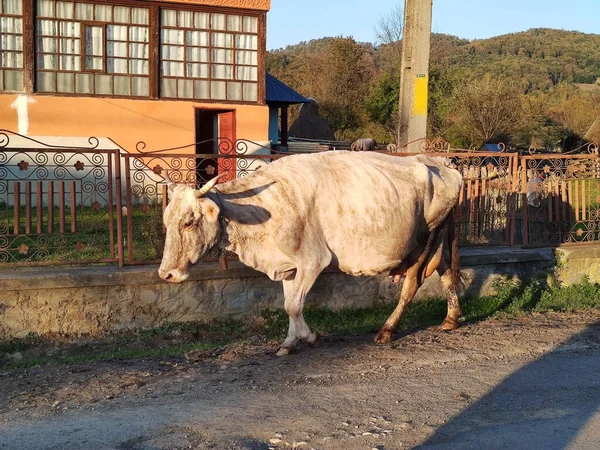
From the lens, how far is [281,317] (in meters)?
7.91

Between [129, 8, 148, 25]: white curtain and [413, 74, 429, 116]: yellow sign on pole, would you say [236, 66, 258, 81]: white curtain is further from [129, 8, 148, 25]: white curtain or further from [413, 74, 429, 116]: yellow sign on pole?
[413, 74, 429, 116]: yellow sign on pole

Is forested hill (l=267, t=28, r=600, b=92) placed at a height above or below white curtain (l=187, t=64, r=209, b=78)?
above

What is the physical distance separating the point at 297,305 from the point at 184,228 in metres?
1.28

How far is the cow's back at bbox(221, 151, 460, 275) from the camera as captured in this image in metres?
6.46

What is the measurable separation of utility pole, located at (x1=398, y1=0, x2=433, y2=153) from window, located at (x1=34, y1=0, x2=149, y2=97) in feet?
28.8

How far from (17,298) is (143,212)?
72.5 inches

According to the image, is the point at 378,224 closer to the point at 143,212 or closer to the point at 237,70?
the point at 143,212

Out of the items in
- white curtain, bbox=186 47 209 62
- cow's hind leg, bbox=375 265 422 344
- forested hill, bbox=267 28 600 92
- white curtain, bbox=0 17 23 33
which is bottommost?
cow's hind leg, bbox=375 265 422 344

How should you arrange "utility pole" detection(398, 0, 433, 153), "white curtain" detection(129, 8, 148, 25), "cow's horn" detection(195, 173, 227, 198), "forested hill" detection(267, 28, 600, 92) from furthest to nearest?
"forested hill" detection(267, 28, 600, 92) < "white curtain" detection(129, 8, 148, 25) < "utility pole" detection(398, 0, 433, 153) < "cow's horn" detection(195, 173, 227, 198)

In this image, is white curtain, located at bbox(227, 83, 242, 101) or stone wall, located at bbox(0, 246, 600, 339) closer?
stone wall, located at bbox(0, 246, 600, 339)

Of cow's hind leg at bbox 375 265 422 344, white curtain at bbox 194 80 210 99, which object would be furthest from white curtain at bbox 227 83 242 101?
cow's hind leg at bbox 375 265 422 344

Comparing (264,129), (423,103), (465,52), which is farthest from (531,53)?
(423,103)

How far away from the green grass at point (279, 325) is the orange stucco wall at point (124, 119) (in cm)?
1023

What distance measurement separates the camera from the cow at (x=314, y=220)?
20.0 ft
